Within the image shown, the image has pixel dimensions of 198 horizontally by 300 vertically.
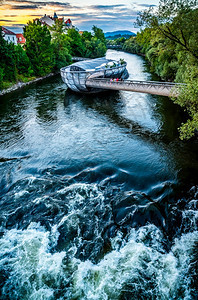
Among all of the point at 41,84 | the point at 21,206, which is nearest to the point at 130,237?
the point at 21,206

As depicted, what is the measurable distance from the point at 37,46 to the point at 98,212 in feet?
158

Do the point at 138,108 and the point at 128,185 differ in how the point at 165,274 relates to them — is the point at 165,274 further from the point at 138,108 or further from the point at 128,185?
the point at 138,108

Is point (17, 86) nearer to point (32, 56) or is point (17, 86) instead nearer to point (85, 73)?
point (32, 56)

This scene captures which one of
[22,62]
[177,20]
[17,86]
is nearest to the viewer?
[177,20]

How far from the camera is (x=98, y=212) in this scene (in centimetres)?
1065

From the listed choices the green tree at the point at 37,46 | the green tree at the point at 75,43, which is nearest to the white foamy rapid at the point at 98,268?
the green tree at the point at 37,46

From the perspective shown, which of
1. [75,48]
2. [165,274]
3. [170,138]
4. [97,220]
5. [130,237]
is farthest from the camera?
[75,48]

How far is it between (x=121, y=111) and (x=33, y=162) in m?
14.3

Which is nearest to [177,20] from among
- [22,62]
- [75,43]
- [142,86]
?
[142,86]

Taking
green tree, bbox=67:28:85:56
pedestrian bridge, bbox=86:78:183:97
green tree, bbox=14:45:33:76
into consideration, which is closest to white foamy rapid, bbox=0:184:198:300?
pedestrian bridge, bbox=86:78:183:97

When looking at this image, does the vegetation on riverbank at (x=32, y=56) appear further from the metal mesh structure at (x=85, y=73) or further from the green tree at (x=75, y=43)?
the metal mesh structure at (x=85, y=73)

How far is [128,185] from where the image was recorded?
12.7 meters

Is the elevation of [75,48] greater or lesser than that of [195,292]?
greater

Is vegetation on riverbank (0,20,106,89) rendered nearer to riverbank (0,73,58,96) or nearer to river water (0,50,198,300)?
riverbank (0,73,58,96)
